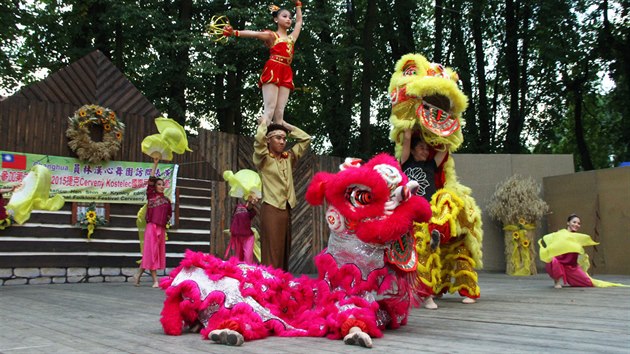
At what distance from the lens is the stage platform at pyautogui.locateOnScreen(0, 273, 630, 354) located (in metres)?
3.01

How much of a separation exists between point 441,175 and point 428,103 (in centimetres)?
69

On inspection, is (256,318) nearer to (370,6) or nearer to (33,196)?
(33,196)

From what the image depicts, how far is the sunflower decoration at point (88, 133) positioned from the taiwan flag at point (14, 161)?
30.5 inches

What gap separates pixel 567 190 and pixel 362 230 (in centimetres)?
972

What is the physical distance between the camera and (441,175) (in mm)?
5531

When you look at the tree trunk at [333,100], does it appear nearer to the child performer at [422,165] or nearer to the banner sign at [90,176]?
the banner sign at [90,176]

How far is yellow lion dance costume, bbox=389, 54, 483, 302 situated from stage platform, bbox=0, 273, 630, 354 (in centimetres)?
32

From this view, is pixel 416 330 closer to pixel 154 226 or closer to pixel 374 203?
pixel 374 203

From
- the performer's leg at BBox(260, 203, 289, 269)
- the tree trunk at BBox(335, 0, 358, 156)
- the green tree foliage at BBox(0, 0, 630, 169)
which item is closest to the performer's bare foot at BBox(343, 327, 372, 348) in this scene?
the performer's leg at BBox(260, 203, 289, 269)

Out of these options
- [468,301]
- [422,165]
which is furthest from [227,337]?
[468,301]

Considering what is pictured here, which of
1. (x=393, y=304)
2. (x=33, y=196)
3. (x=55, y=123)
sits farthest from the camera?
(x=55, y=123)

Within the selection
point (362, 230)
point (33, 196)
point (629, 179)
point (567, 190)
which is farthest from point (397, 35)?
point (362, 230)

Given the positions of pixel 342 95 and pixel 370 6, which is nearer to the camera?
pixel 370 6

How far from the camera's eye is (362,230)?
3438 mm
